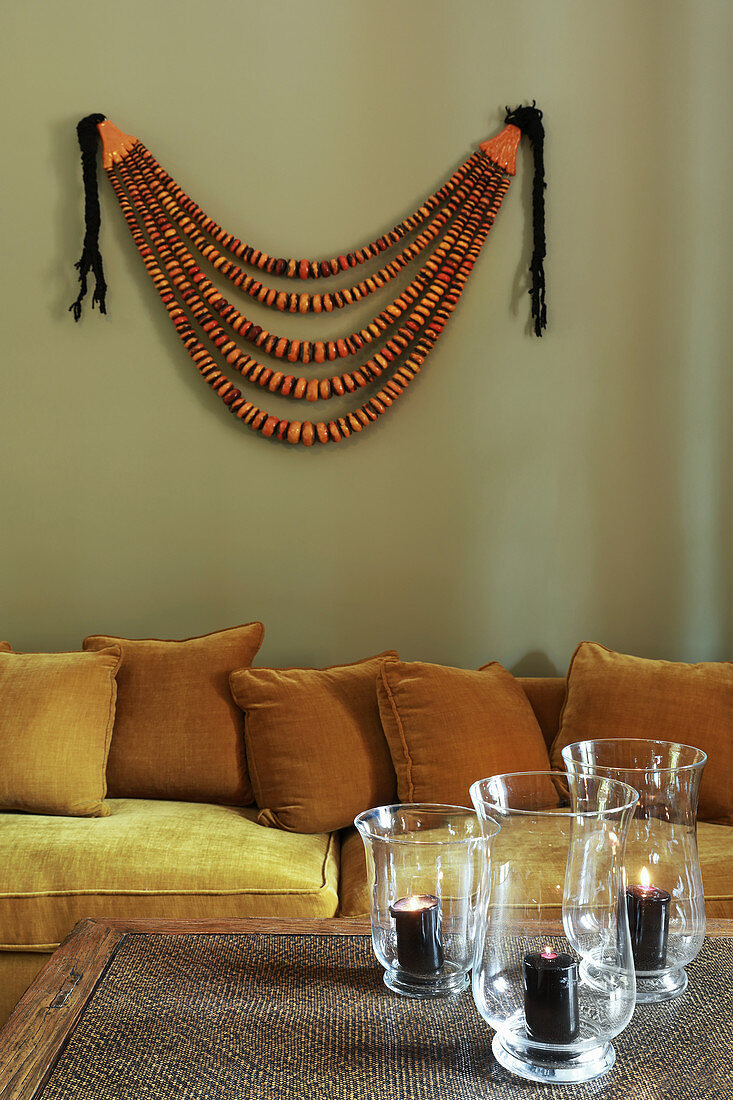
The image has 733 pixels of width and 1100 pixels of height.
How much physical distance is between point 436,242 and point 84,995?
2.18 meters

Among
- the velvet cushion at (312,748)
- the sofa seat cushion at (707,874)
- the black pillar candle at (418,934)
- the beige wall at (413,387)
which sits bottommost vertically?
the sofa seat cushion at (707,874)

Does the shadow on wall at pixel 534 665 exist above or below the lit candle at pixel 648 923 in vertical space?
below

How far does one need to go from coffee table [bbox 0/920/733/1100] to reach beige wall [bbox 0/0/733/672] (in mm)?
1511

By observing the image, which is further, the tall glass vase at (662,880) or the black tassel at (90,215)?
the black tassel at (90,215)

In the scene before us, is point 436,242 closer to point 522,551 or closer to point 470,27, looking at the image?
point 470,27

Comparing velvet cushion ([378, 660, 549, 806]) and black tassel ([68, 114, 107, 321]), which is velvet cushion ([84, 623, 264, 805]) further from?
black tassel ([68, 114, 107, 321])

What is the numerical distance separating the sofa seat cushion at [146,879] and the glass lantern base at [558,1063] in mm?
920

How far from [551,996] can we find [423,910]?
18cm

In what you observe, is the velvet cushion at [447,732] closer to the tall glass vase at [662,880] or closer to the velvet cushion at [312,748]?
the velvet cushion at [312,748]

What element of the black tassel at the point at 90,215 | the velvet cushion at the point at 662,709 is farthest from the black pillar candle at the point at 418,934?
the black tassel at the point at 90,215

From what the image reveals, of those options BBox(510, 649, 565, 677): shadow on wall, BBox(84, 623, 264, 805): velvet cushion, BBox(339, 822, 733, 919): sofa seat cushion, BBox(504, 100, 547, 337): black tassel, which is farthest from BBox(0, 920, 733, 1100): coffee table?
BBox(504, 100, 547, 337): black tassel

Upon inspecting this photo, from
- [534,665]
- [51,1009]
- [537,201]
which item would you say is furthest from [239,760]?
[537,201]

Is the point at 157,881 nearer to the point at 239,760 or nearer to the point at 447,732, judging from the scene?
the point at 239,760

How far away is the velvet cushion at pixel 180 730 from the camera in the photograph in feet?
6.98
